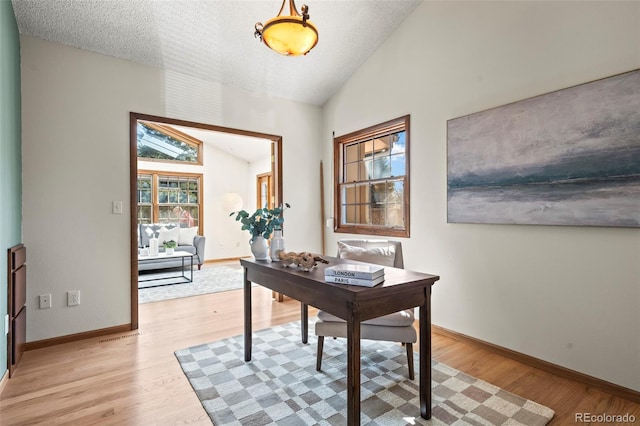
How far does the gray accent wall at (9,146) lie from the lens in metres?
2.17

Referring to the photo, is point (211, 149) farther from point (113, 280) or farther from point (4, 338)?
point (4, 338)

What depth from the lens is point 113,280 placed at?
318 centimetres

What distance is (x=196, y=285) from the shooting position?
16.9 ft

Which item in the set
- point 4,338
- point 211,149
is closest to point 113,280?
point 4,338

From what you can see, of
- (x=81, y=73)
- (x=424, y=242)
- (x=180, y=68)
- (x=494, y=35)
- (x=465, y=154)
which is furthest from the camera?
(x=180, y=68)

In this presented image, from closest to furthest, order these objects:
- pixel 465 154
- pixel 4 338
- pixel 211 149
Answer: pixel 4 338
pixel 465 154
pixel 211 149

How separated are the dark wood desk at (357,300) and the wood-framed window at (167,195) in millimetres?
5994

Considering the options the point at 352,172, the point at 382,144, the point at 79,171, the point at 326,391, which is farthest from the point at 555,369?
the point at 79,171

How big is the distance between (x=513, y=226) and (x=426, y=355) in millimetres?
1369

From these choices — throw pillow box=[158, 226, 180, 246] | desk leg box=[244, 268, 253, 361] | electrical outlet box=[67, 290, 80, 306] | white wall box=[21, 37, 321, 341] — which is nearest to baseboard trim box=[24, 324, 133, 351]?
white wall box=[21, 37, 321, 341]

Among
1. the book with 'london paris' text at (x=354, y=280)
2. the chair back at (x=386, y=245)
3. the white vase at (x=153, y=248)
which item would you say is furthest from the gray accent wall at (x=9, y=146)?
the white vase at (x=153, y=248)

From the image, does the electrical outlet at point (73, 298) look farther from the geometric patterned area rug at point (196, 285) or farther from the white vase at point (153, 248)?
the white vase at point (153, 248)

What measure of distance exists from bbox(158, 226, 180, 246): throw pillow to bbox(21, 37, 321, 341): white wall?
3.45 metres

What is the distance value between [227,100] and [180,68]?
59 cm
